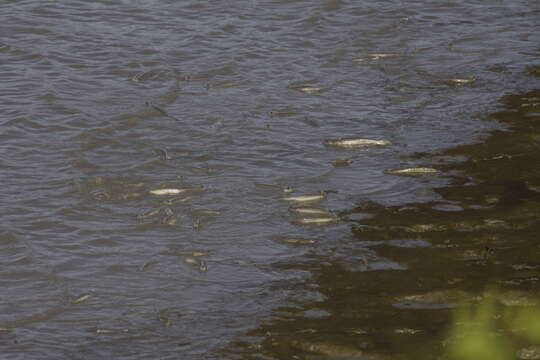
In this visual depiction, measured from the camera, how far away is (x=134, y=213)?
855 cm

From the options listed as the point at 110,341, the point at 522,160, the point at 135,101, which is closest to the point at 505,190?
the point at 522,160

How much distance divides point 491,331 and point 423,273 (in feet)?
3.28

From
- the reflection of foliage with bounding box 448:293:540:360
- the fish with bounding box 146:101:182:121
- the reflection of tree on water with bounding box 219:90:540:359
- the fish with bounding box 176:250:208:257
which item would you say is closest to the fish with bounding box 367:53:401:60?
the fish with bounding box 146:101:182:121

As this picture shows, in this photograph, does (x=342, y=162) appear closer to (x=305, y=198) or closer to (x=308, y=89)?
(x=305, y=198)

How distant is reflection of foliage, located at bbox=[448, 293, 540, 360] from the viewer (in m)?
6.04

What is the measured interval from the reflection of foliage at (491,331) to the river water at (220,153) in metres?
0.31

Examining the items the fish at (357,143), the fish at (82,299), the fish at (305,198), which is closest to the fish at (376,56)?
the fish at (357,143)

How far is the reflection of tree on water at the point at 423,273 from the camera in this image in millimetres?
6305

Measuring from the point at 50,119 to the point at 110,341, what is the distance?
4860 mm

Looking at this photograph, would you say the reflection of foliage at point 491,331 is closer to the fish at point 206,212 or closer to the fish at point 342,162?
the fish at point 206,212

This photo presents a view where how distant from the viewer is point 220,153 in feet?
33.0

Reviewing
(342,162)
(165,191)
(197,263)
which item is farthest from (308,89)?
(197,263)

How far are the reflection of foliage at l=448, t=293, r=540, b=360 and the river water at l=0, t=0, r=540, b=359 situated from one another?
31 cm

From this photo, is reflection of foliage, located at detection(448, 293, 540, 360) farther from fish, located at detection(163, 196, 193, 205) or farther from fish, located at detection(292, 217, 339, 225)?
fish, located at detection(163, 196, 193, 205)
